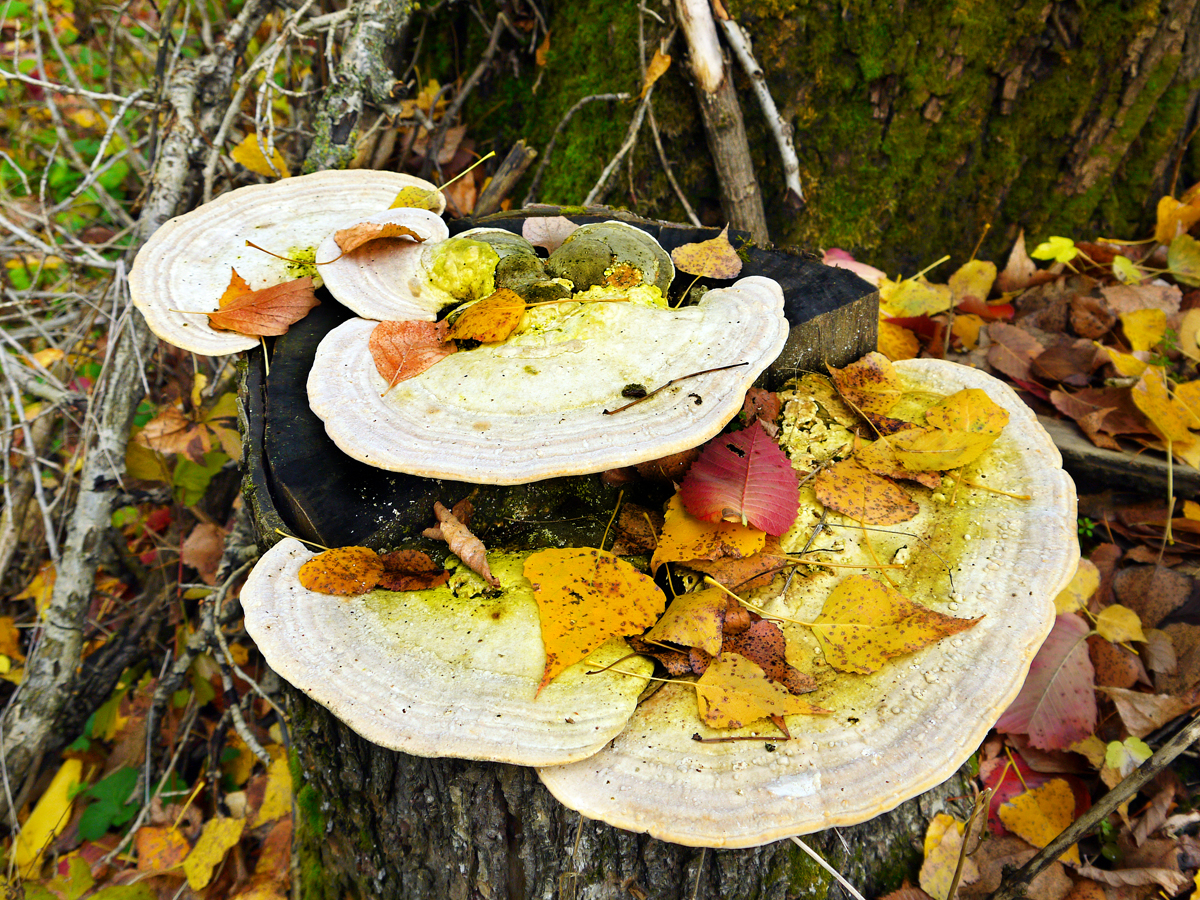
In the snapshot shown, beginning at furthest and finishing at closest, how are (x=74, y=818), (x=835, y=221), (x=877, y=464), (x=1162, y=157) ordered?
(x=1162, y=157)
(x=835, y=221)
(x=74, y=818)
(x=877, y=464)

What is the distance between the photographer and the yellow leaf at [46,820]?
2979mm

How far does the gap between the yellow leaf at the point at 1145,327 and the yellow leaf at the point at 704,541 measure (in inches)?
107

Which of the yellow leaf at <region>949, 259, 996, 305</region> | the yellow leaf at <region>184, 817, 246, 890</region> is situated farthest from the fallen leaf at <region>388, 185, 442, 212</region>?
the yellow leaf at <region>949, 259, 996, 305</region>

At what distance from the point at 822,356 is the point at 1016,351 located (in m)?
1.54

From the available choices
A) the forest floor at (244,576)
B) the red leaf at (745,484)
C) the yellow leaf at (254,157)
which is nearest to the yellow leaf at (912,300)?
the forest floor at (244,576)

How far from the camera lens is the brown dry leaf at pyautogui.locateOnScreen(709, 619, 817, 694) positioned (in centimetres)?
167

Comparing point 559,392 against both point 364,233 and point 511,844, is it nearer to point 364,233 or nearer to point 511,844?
point 364,233

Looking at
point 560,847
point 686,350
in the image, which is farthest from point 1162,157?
point 560,847

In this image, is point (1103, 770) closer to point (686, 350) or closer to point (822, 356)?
point (822, 356)

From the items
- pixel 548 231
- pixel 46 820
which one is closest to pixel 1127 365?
pixel 548 231

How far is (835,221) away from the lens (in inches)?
147

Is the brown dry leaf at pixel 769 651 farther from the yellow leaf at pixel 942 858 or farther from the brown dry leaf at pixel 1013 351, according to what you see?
the brown dry leaf at pixel 1013 351

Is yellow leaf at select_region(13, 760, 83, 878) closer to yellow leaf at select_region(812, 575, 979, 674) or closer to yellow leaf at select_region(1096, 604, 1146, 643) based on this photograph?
yellow leaf at select_region(812, 575, 979, 674)

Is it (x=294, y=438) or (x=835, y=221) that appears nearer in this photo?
(x=294, y=438)
